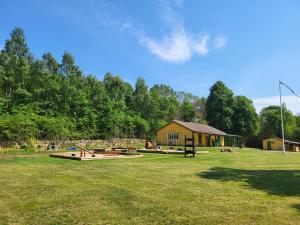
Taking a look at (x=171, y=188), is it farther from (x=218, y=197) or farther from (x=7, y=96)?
(x=7, y=96)

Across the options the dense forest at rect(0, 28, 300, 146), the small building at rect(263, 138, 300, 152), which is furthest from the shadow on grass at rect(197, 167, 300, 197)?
the small building at rect(263, 138, 300, 152)

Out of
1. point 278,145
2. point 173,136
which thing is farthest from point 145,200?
point 278,145

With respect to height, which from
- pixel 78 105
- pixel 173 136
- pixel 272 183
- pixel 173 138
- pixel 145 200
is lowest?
pixel 145 200

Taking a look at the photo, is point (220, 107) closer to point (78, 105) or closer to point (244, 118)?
point (244, 118)

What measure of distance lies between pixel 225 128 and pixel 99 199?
59.7m

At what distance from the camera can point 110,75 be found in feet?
201

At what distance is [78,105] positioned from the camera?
47062 mm

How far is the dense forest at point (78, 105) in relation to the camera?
35938mm

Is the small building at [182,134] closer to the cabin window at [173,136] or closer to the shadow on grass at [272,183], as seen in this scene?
the cabin window at [173,136]

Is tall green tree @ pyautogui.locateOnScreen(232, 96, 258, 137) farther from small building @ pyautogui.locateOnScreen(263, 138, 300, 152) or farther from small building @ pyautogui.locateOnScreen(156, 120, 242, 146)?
small building @ pyautogui.locateOnScreen(156, 120, 242, 146)

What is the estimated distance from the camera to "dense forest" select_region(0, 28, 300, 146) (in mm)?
35938

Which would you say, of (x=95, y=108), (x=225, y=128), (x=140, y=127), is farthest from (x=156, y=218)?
(x=225, y=128)

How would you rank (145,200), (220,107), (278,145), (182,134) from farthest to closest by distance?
1. (220,107)
2. (278,145)
3. (182,134)
4. (145,200)

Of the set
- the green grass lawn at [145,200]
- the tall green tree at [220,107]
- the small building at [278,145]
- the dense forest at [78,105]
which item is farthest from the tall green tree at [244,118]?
the green grass lawn at [145,200]
